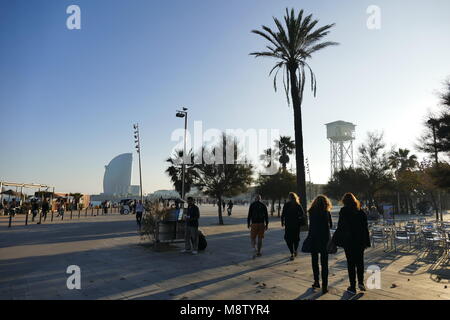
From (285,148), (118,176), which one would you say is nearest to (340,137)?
(285,148)

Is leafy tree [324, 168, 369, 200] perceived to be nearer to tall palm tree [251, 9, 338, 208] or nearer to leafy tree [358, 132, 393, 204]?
leafy tree [358, 132, 393, 204]

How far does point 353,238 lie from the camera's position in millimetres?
5562

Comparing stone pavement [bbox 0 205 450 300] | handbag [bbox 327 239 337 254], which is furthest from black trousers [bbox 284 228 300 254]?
handbag [bbox 327 239 337 254]

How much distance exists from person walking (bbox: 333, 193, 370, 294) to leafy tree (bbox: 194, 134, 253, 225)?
17246 millimetres

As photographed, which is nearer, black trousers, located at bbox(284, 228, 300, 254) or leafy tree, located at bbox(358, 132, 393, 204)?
A: black trousers, located at bbox(284, 228, 300, 254)

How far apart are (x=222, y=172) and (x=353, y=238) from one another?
17562 mm

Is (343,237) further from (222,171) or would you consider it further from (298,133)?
(222,171)

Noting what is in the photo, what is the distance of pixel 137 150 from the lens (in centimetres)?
3547

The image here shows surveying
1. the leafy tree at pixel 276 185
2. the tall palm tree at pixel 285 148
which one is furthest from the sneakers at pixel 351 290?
the tall palm tree at pixel 285 148

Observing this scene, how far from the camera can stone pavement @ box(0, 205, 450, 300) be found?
5402 millimetres

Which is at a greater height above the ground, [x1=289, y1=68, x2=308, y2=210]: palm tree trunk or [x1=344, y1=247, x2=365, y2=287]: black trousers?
[x1=289, y1=68, x2=308, y2=210]: palm tree trunk

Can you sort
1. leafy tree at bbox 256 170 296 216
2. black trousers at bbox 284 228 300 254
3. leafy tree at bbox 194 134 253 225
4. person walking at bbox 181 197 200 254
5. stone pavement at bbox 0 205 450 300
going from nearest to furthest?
1. stone pavement at bbox 0 205 450 300
2. black trousers at bbox 284 228 300 254
3. person walking at bbox 181 197 200 254
4. leafy tree at bbox 194 134 253 225
5. leafy tree at bbox 256 170 296 216
